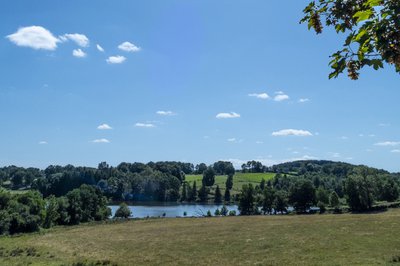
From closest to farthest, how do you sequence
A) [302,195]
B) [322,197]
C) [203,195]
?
[322,197] → [302,195] → [203,195]

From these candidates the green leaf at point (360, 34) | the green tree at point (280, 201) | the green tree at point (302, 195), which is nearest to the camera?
the green leaf at point (360, 34)

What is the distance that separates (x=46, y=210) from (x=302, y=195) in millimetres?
76037

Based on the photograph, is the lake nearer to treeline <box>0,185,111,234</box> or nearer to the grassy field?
treeline <box>0,185,111,234</box>

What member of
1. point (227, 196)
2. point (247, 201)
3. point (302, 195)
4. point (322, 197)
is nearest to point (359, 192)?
point (322, 197)

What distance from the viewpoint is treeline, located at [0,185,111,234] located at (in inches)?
3322

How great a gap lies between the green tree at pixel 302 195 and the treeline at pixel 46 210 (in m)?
59.1

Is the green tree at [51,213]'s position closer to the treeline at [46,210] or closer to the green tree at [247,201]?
the treeline at [46,210]

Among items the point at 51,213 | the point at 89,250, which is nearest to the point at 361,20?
the point at 89,250

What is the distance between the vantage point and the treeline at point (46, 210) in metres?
84.4

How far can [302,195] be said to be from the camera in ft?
392

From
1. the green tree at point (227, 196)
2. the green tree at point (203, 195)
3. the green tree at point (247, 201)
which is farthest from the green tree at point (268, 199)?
the green tree at point (203, 195)

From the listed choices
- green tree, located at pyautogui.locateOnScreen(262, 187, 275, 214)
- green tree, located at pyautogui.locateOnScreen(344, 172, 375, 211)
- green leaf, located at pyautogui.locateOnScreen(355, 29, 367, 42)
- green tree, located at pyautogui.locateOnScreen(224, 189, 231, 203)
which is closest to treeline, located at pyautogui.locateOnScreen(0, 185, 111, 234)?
green tree, located at pyautogui.locateOnScreen(262, 187, 275, 214)

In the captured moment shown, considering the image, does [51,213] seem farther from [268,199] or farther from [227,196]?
[227,196]

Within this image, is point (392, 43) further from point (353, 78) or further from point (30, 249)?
point (30, 249)
